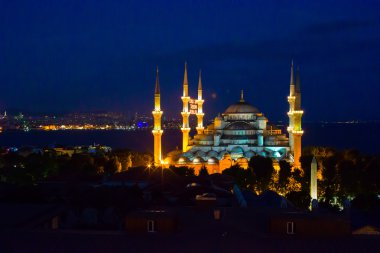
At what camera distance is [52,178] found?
41812 mm

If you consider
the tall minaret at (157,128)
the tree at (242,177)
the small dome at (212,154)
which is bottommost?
the tree at (242,177)

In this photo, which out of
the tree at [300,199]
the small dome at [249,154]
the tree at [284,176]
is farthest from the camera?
the small dome at [249,154]

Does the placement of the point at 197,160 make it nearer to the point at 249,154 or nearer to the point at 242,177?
the point at 249,154

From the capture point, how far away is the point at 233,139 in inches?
2330

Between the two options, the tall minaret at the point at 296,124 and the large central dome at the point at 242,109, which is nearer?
the tall minaret at the point at 296,124

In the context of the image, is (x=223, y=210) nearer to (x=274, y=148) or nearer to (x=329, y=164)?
(x=329, y=164)

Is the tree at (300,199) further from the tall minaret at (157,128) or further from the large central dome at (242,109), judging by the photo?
the large central dome at (242,109)

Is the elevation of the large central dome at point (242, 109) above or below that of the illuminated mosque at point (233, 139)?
above

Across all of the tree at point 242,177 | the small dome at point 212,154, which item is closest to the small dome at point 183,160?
the small dome at point 212,154

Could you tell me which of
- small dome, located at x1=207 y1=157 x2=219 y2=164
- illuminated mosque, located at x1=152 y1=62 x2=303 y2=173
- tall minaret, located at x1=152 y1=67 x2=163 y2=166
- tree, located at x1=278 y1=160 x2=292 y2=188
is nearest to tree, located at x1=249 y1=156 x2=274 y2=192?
tree, located at x1=278 y1=160 x2=292 y2=188

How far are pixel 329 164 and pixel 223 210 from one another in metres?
28.3

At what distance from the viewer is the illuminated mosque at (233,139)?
52.2 metres

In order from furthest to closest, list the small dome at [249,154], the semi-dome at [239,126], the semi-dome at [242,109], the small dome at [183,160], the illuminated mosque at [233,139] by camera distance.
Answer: the semi-dome at [242,109], the semi-dome at [239,126], the small dome at [249,154], the small dome at [183,160], the illuminated mosque at [233,139]

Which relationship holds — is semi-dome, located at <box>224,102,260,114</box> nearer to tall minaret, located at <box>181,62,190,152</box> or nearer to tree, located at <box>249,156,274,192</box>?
tall minaret, located at <box>181,62,190,152</box>
